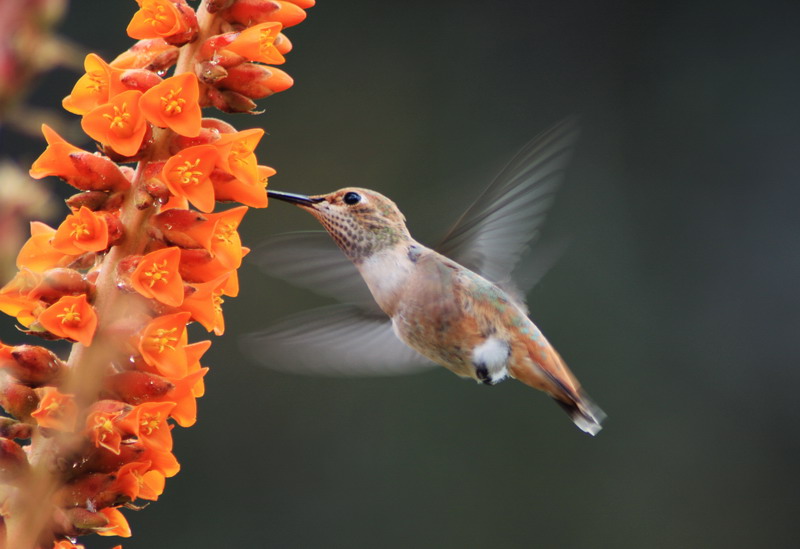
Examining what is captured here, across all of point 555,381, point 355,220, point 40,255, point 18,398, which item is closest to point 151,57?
point 40,255

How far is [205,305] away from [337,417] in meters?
4.43

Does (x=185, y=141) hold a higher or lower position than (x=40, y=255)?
higher

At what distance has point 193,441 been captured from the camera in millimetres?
5797

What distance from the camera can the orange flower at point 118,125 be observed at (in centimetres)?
147

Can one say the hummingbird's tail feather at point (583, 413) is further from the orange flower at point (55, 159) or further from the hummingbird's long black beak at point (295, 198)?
the orange flower at point (55, 159)

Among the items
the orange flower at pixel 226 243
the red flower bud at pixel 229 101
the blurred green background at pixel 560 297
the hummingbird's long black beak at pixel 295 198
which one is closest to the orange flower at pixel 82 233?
the orange flower at pixel 226 243

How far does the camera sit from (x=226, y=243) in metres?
1.62

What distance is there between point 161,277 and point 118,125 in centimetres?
26

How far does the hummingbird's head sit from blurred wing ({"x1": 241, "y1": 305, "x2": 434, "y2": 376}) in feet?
0.78

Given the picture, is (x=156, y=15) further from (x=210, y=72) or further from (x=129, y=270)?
(x=129, y=270)

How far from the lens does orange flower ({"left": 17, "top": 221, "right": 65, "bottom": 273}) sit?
1560mm

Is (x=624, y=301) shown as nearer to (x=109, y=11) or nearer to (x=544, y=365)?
(x=544, y=365)

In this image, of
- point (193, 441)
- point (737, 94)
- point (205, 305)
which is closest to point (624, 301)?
point (737, 94)

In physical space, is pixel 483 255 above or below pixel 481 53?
below
